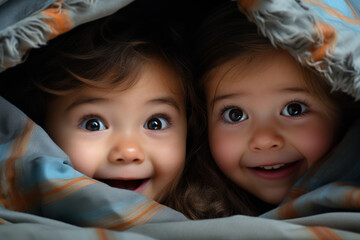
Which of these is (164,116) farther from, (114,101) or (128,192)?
(128,192)

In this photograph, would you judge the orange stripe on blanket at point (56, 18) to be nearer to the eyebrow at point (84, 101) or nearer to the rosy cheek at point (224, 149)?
the eyebrow at point (84, 101)

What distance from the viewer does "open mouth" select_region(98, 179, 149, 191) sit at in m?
1.13

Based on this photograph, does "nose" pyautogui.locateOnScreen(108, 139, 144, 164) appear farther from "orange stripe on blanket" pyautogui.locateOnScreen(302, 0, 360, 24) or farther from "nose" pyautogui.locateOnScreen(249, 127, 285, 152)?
"orange stripe on blanket" pyautogui.locateOnScreen(302, 0, 360, 24)

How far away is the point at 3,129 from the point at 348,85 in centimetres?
62

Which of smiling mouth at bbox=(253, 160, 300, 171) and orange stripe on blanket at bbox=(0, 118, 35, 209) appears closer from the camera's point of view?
orange stripe on blanket at bbox=(0, 118, 35, 209)

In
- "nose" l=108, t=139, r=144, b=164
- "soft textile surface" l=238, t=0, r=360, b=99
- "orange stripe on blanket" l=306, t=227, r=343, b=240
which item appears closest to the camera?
"orange stripe on blanket" l=306, t=227, r=343, b=240

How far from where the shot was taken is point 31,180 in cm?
91

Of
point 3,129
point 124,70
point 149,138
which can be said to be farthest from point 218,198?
point 3,129

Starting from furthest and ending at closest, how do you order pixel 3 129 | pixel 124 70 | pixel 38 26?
pixel 124 70 < pixel 3 129 < pixel 38 26

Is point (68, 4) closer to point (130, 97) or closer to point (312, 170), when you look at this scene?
point (130, 97)

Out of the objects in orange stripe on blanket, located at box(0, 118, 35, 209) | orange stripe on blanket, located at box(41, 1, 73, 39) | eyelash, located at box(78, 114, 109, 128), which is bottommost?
eyelash, located at box(78, 114, 109, 128)

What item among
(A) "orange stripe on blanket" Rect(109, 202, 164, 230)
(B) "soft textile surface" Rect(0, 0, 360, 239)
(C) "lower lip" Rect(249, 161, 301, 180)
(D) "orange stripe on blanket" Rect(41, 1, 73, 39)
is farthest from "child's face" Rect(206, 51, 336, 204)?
(D) "orange stripe on blanket" Rect(41, 1, 73, 39)

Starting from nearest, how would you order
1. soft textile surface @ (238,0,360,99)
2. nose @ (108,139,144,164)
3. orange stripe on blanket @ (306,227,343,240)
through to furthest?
orange stripe on blanket @ (306,227,343,240)
soft textile surface @ (238,0,360,99)
nose @ (108,139,144,164)

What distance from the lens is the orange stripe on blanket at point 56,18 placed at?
2.75 feet
